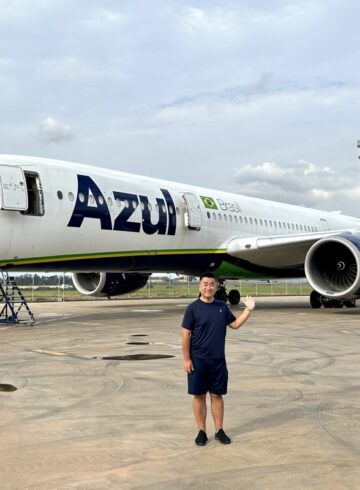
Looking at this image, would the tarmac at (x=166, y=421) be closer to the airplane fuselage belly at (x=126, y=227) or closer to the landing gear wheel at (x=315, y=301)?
the airplane fuselage belly at (x=126, y=227)

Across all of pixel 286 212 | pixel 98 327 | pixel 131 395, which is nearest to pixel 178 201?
pixel 98 327

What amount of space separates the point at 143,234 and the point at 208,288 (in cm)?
1066

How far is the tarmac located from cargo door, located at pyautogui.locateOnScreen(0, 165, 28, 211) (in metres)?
3.77

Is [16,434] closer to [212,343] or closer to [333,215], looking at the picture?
[212,343]

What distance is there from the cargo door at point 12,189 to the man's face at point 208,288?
838cm

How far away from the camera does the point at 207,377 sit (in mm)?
4324

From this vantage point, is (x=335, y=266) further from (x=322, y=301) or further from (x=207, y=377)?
(x=207, y=377)

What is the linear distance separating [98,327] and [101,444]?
29.4ft

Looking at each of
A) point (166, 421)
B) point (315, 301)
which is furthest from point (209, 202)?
point (166, 421)

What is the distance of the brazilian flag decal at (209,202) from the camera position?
17766 millimetres

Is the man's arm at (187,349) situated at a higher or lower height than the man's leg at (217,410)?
higher

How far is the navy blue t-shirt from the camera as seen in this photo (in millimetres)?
4328

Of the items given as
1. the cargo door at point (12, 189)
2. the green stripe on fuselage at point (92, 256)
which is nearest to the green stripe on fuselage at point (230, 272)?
the green stripe on fuselage at point (92, 256)

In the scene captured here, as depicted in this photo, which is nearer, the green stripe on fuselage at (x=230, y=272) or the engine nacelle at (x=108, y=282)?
the green stripe on fuselage at (x=230, y=272)
